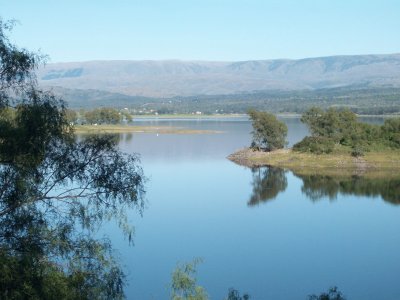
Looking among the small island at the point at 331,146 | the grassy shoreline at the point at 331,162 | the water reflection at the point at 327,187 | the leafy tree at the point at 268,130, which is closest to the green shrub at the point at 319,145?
the small island at the point at 331,146

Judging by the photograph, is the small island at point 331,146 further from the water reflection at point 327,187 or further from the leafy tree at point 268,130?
the water reflection at point 327,187

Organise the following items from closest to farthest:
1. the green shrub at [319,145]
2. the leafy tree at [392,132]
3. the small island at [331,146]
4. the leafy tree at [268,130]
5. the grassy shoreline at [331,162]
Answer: the grassy shoreline at [331,162], the small island at [331,146], the green shrub at [319,145], the leafy tree at [392,132], the leafy tree at [268,130]

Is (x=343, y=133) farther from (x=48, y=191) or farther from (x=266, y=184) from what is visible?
(x=48, y=191)

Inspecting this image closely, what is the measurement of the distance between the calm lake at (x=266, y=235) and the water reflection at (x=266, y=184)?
77mm

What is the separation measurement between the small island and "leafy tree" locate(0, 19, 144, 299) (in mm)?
42479

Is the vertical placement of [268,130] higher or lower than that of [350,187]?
higher

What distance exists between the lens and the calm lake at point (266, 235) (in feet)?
68.4

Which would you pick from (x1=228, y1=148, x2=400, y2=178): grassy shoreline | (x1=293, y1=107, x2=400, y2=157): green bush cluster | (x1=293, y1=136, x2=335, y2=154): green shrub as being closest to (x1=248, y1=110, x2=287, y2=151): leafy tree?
(x1=228, y1=148, x2=400, y2=178): grassy shoreline

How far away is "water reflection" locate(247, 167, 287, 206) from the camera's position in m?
38.0

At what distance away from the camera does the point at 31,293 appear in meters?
6.71

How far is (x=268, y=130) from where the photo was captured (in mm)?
57906

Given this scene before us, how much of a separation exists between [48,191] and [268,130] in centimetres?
5078

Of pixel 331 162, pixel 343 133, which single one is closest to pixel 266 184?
pixel 331 162

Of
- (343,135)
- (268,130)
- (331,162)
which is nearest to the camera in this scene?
(331,162)
